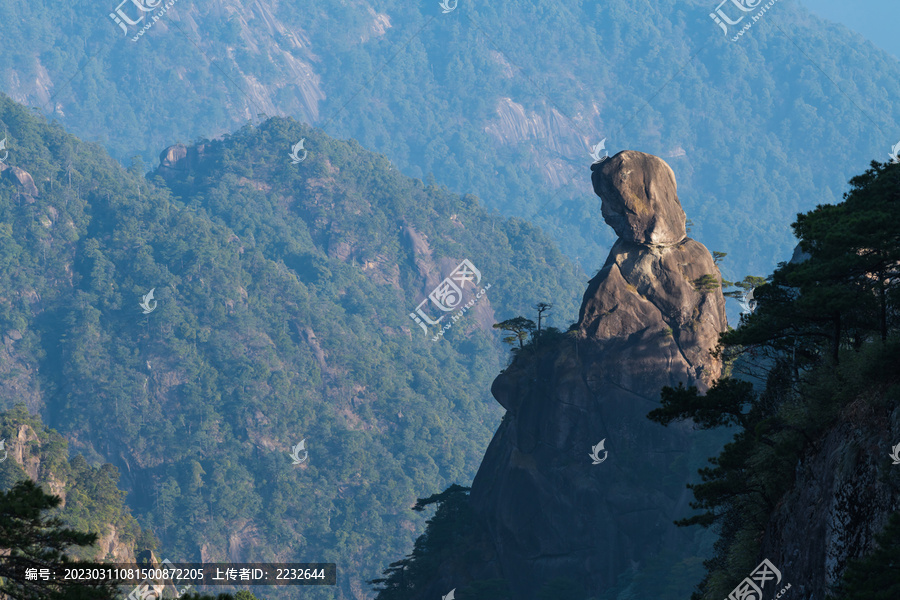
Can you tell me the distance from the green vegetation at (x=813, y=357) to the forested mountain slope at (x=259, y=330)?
315ft

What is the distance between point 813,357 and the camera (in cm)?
2172

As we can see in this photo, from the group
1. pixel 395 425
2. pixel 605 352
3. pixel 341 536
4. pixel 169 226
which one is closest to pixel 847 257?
pixel 605 352

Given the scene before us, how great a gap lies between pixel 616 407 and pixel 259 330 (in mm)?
102318

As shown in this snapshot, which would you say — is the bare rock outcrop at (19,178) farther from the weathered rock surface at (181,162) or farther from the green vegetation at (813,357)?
the green vegetation at (813,357)

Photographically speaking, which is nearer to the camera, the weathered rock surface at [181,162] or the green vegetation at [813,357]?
the green vegetation at [813,357]

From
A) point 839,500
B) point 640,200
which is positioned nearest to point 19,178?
point 640,200

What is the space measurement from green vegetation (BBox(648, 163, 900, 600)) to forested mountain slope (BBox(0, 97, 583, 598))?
9608 cm

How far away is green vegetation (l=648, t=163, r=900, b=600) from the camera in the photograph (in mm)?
17266

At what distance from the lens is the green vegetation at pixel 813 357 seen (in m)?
17.3

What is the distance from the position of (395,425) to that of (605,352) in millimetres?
93755

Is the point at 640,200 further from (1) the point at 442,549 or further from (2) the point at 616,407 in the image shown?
(1) the point at 442,549

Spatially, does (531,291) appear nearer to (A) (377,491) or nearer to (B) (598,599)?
(A) (377,491)

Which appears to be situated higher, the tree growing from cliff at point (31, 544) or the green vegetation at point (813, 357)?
the green vegetation at point (813, 357)

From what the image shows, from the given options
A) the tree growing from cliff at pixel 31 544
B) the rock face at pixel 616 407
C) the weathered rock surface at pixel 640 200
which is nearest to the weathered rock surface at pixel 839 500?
the tree growing from cliff at pixel 31 544
